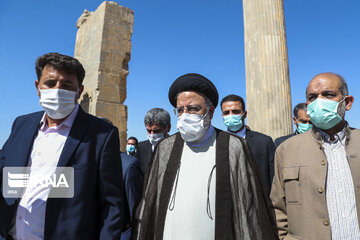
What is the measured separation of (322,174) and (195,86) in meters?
1.01

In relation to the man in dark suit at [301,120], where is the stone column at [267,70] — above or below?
above

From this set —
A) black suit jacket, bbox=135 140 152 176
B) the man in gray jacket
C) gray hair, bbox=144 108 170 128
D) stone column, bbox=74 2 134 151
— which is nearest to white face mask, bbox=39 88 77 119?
gray hair, bbox=144 108 170 128

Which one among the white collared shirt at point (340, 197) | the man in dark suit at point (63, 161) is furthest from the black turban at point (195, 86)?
the white collared shirt at point (340, 197)

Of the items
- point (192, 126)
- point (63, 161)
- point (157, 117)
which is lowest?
point (63, 161)

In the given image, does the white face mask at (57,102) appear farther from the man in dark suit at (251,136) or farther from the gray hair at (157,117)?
the man in dark suit at (251,136)

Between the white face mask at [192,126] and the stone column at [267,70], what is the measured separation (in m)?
3.80

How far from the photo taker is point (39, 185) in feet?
5.18

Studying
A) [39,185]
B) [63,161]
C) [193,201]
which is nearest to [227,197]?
[193,201]

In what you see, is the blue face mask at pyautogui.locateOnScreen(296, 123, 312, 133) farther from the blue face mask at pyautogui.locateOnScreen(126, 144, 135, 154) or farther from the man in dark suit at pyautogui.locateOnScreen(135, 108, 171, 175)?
the blue face mask at pyautogui.locateOnScreen(126, 144, 135, 154)

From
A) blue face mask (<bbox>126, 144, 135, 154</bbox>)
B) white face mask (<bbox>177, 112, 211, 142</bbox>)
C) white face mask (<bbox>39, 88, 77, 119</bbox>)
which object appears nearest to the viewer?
white face mask (<bbox>39, 88, 77, 119</bbox>)

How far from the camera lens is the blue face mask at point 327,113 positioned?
5.79 ft

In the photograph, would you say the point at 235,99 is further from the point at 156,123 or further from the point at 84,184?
the point at 84,184

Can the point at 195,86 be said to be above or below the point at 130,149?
above

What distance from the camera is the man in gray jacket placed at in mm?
1590
